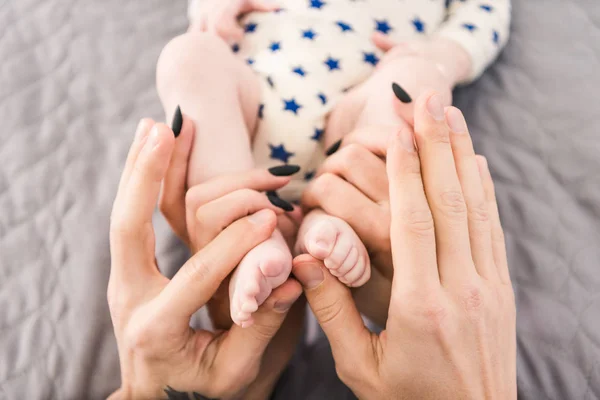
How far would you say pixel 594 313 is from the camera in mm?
771

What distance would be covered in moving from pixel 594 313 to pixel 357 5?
0.73 m

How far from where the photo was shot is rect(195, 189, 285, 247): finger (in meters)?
0.70

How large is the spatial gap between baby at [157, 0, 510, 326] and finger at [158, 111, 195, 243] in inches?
0.6

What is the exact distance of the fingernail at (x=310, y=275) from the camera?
25.3 inches

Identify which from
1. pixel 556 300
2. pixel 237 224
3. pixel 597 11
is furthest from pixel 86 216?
pixel 597 11

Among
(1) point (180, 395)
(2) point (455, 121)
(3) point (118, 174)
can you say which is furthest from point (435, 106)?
(3) point (118, 174)

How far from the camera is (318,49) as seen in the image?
0.97 metres

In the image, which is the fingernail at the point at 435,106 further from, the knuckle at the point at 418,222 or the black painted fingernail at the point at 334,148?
the black painted fingernail at the point at 334,148

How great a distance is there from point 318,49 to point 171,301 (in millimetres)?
582

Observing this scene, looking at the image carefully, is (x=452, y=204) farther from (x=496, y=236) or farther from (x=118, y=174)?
(x=118, y=174)

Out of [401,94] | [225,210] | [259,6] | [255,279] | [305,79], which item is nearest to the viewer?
[255,279]

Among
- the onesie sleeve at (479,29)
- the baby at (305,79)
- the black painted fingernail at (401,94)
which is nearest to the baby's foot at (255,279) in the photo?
the baby at (305,79)

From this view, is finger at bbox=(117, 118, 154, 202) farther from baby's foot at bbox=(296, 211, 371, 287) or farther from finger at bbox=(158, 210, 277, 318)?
baby's foot at bbox=(296, 211, 371, 287)

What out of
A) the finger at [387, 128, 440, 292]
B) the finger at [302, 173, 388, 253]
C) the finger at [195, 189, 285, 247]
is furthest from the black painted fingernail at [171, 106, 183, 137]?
the finger at [387, 128, 440, 292]
